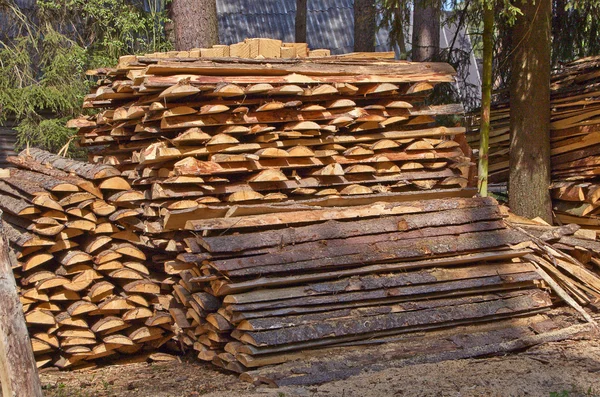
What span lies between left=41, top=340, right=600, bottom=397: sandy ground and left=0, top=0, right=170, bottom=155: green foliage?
212 inches

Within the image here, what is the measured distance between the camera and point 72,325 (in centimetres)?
797

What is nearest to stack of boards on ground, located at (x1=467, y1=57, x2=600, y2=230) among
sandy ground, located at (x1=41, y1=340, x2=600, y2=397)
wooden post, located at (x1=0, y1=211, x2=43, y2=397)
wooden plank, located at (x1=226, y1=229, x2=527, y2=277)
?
wooden plank, located at (x1=226, y1=229, x2=527, y2=277)

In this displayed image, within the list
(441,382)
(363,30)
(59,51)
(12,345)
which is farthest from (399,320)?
(363,30)

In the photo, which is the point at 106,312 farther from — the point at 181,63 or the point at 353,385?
the point at 353,385

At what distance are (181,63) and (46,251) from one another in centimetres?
237

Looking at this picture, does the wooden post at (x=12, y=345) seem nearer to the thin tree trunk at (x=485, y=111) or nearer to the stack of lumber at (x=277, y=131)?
the stack of lumber at (x=277, y=131)

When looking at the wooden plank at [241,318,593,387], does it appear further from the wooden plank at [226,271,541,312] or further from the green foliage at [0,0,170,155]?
the green foliage at [0,0,170,155]

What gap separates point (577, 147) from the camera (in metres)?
9.66

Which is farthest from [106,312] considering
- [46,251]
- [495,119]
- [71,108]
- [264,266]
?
[495,119]

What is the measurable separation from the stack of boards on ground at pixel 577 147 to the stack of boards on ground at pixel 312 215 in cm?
154

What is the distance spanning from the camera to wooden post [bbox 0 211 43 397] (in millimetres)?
5102

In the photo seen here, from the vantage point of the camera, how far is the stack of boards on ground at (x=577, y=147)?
31.1 ft

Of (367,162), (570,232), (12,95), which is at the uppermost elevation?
(12,95)

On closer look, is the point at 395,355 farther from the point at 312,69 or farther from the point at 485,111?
the point at 485,111
